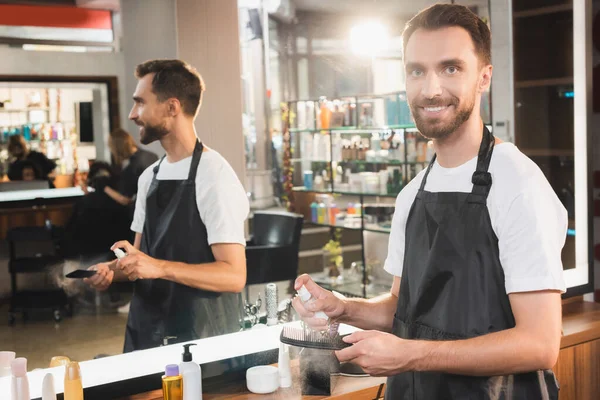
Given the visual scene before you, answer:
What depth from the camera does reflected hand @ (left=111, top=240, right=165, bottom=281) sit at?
2.23 m

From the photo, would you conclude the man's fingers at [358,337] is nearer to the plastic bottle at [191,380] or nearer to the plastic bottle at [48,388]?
the plastic bottle at [191,380]

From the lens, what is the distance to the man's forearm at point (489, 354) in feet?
5.12

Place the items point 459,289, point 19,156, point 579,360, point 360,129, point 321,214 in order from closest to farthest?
point 459,289, point 19,156, point 579,360, point 321,214, point 360,129

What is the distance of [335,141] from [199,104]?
2.20 m

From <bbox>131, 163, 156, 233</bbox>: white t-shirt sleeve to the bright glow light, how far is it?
155 cm

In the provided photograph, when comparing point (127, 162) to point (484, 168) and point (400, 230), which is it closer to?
point (400, 230)

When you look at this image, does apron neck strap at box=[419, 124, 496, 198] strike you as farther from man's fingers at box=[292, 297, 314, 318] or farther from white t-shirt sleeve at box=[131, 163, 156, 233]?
white t-shirt sleeve at box=[131, 163, 156, 233]

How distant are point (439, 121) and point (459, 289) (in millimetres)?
410

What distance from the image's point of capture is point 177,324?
2377mm

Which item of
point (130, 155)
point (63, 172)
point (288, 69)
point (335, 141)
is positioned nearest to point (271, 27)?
point (288, 69)

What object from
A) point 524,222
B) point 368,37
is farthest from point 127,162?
point 368,37

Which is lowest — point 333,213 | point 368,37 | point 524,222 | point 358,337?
point 358,337

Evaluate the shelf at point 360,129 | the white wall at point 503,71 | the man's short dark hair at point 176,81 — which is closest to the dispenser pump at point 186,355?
the man's short dark hair at point 176,81

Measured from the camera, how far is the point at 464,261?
1767 mm
